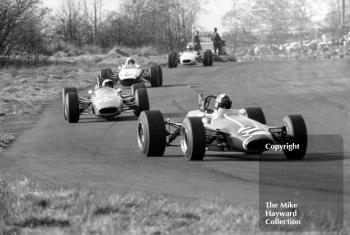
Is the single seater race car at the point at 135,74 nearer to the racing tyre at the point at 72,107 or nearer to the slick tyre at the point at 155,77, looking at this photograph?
the slick tyre at the point at 155,77

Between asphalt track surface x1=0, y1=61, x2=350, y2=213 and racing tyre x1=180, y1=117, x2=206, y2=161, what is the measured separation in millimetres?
→ 154

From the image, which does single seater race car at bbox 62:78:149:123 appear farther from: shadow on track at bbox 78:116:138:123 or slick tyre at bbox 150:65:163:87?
slick tyre at bbox 150:65:163:87

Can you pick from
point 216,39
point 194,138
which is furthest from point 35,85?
point 216,39

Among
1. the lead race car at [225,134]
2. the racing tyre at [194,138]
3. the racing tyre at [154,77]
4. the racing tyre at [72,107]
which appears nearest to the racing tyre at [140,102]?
the racing tyre at [72,107]

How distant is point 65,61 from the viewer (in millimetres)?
55594

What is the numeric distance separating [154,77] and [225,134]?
63.7 ft

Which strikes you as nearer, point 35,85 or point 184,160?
point 184,160

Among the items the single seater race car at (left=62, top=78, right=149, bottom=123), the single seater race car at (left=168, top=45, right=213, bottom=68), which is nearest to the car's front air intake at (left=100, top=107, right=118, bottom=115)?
the single seater race car at (left=62, top=78, right=149, bottom=123)

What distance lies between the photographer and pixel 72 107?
22.5 m

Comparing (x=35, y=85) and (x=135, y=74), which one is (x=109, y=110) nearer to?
(x=135, y=74)

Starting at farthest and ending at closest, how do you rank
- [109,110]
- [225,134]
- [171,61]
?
[171,61] < [109,110] < [225,134]

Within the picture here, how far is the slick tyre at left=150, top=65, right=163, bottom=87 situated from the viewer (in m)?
33.9

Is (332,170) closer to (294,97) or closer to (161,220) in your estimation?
(161,220)

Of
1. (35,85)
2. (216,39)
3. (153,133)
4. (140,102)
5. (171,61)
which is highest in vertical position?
(153,133)
